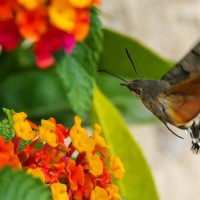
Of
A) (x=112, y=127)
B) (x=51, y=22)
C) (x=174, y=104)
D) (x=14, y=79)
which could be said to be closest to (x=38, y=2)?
(x=51, y=22)

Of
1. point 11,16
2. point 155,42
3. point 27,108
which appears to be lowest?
point 155,42

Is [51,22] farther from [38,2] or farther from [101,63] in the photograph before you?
[101,63]

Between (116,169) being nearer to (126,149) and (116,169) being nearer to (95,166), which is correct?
(95,166)

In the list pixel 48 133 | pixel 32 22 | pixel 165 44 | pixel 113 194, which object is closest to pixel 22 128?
pixel 48 133

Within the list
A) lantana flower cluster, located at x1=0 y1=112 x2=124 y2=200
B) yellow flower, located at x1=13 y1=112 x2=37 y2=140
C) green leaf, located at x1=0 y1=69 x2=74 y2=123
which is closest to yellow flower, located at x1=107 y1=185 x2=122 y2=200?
lantana flower cluster, located at x1=0 y1=112 x2=124 y2=200

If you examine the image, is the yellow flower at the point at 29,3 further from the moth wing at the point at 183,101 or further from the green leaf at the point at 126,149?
the green leaf at the point at 126,149
